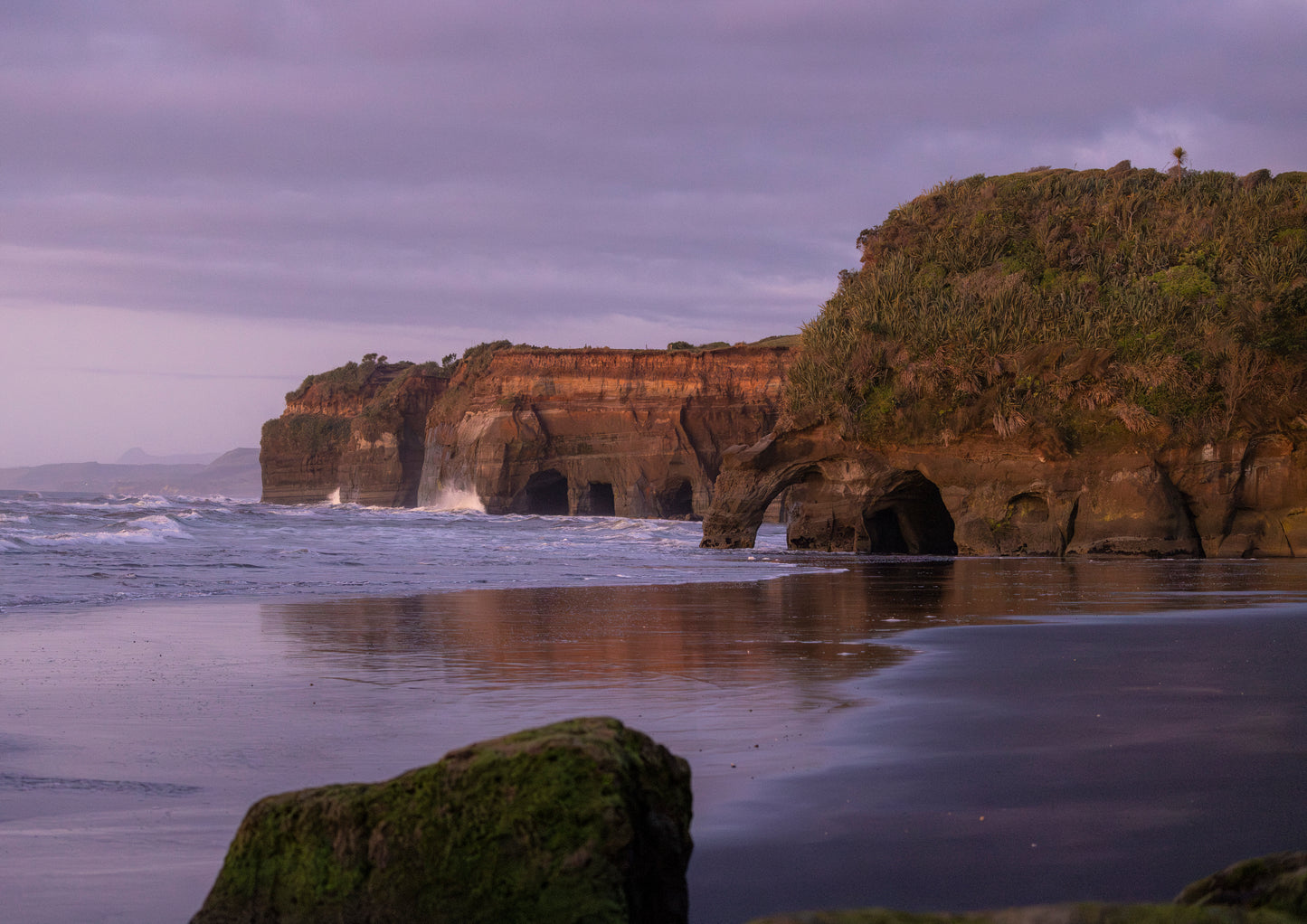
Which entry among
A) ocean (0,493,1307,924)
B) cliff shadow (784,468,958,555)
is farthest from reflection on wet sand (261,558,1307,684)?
cliff shadow (784,468,958,555)

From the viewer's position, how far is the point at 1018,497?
22.2 metres

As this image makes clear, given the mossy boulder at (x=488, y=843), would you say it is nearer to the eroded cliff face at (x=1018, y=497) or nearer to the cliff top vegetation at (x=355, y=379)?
the eroded cliff face at (x=1018, y=497)

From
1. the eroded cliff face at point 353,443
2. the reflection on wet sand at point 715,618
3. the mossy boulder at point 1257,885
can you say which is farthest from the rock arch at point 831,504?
the eroded cliff face at point 353,443

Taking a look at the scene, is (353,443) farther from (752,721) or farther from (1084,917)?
(1084,917)

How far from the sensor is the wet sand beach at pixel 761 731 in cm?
288

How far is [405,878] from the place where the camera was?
2.30m

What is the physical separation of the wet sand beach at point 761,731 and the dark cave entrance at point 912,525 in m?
15.8

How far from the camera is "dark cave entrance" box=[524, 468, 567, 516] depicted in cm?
5894

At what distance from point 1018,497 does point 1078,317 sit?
12.0ft

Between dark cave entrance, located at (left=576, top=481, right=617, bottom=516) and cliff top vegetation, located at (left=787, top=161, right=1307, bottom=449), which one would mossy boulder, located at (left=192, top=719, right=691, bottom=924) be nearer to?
cliff top vegetation, located at (left=787, top=161, right=1307, bottom=449)

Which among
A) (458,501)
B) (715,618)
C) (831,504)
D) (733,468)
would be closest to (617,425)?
(458,501)

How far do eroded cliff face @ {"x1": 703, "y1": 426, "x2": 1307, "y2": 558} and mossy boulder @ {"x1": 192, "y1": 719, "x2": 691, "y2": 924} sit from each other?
19592 mm

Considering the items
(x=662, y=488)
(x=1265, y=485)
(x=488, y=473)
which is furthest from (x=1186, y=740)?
(x=488, y=473)

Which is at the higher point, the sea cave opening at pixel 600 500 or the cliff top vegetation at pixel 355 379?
the cliff top vegetation at pixel 355 379
